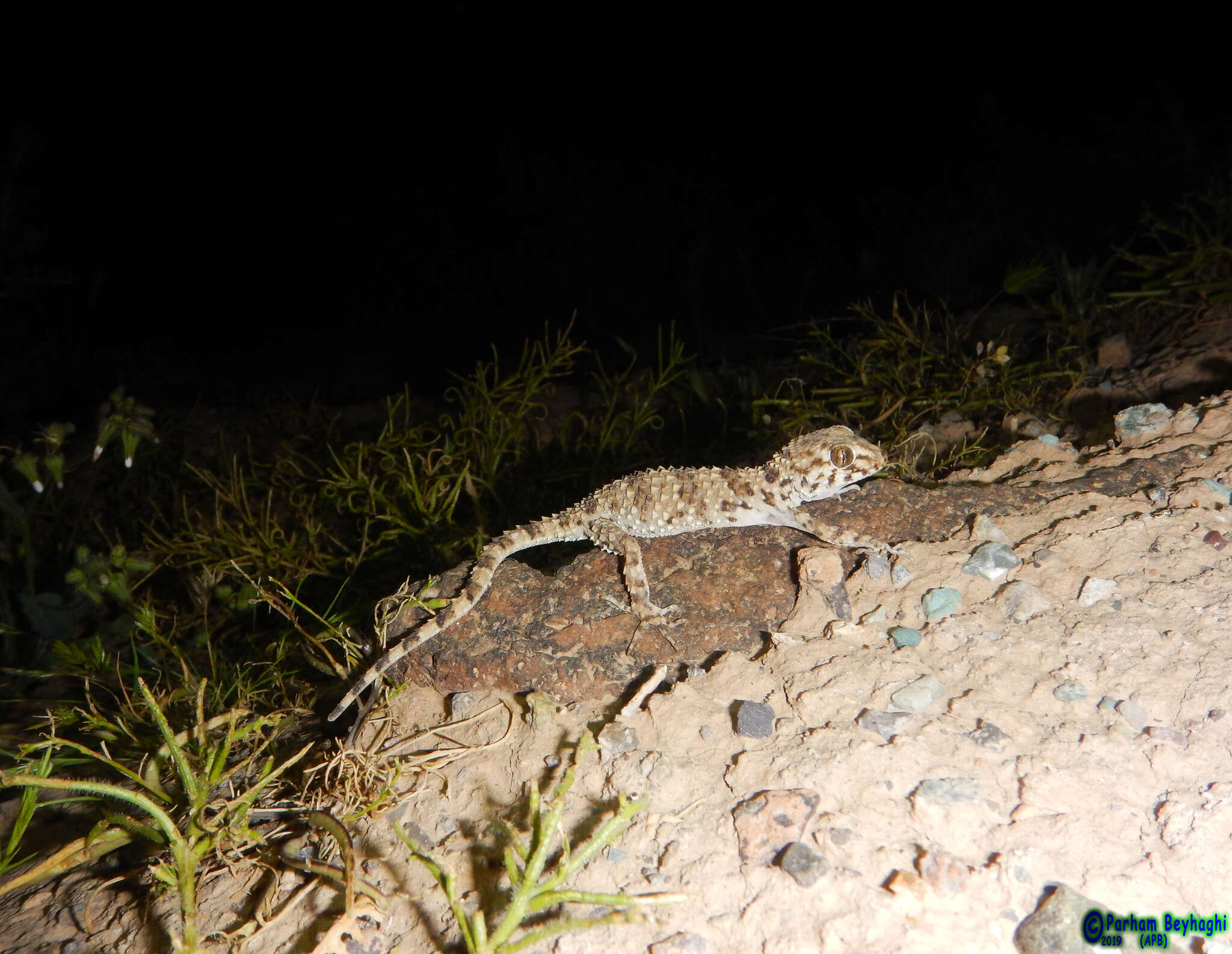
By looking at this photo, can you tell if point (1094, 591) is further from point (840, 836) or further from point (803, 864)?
point (803, 864)

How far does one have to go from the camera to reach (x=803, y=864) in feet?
6.24

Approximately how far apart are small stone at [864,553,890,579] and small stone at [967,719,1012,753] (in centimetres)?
83

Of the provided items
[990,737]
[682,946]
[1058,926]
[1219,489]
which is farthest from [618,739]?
[1219,489]

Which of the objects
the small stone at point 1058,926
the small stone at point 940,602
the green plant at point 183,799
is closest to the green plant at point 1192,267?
the small stone at point 940,602

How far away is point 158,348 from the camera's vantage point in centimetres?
1296

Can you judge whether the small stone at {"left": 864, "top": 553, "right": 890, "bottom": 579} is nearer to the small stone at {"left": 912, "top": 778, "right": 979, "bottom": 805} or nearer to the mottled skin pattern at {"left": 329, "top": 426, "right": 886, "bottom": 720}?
the mottled skin pattern at {"left": 329, "top": 426, "right": 886, "bottom": 720}

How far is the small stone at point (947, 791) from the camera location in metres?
1.99

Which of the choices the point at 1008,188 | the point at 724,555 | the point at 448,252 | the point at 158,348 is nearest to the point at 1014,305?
the point at 1008,188

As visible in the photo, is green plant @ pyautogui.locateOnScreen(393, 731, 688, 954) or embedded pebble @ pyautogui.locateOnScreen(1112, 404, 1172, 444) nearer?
green plant @ pyautogui.locateOnScreen(393, 731, 688, 954)

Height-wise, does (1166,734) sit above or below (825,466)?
below

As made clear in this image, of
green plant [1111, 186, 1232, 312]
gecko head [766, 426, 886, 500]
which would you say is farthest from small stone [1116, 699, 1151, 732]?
green plant [1111, 186, 1232, 312]

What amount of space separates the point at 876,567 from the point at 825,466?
70 centimetres

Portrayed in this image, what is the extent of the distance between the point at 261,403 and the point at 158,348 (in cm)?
643

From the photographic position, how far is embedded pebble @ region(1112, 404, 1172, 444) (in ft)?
12.1
